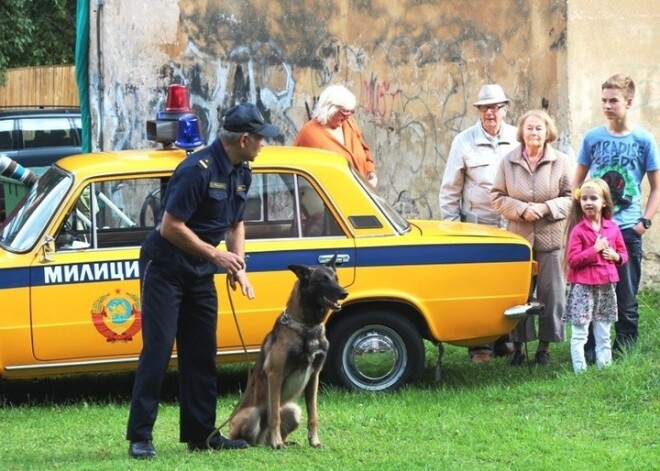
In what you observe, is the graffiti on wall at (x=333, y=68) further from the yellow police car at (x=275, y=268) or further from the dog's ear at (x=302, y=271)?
the dog's ear at (x=302, y=271)

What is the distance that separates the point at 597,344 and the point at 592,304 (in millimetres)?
330

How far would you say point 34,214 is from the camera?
8789mm

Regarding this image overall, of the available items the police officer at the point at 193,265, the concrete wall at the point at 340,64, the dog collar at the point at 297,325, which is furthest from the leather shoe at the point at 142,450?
the concrete wall at the point at 340,64

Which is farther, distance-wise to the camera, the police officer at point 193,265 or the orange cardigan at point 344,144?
the orange cardigan at point 344,144

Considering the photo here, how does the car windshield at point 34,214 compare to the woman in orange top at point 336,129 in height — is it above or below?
below

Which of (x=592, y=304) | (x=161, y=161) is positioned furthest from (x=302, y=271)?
(x=592, y=304)

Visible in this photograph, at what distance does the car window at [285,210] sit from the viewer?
895 cm

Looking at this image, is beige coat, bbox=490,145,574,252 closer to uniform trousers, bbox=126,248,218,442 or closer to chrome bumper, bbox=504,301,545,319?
chrome bumper, bbox=504,301,545,319

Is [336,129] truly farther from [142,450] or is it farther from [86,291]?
[142,450]

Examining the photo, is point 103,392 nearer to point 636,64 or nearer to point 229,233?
point 229,233

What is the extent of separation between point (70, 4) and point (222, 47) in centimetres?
1492

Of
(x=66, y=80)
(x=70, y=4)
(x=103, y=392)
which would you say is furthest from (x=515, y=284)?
(x=70, y=4)

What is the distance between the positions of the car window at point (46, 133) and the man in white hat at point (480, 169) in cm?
1037

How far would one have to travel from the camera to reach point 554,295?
32.4 ft
